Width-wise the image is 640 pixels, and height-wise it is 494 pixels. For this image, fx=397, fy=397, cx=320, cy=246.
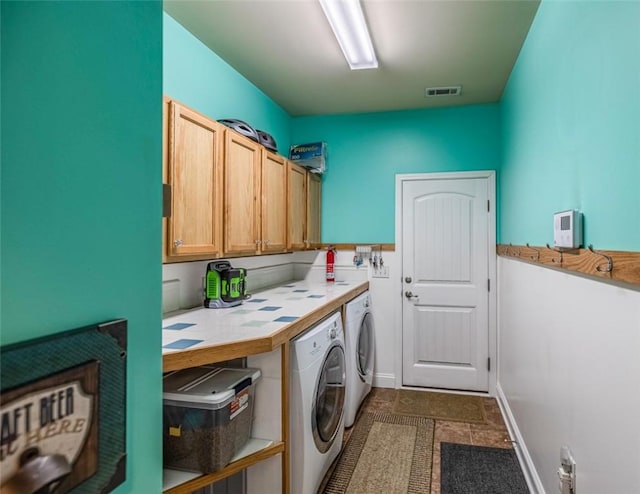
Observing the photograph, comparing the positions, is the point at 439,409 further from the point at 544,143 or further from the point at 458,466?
the point at 544,143

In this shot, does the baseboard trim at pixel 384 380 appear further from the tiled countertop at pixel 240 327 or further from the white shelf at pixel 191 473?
the white shelf at pixel 191 473

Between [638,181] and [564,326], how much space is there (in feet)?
2.61

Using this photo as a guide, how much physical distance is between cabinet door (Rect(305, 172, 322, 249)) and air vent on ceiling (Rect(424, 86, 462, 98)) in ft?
4.01

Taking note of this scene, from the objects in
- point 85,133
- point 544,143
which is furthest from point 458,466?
point 85,133

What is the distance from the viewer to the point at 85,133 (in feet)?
2.01

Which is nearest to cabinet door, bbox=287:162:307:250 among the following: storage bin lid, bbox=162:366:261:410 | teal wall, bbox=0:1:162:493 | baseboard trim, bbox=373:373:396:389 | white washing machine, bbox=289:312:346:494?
white washing machine, bbox=289:312:346:494

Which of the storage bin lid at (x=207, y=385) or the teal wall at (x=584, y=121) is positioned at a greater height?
the teal wall at (x=584, y=121)

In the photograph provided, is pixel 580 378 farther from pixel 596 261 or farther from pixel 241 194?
pixel 241 194

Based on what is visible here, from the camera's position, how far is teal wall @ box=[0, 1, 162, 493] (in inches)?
20.2

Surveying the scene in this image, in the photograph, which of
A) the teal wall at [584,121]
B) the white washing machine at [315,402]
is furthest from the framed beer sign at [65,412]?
the teal wall at [584,121]

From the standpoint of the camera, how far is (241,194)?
7.82 ft

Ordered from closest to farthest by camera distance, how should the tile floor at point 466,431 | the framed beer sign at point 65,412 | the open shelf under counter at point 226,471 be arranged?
the framed beer sign at point 65,412, the open shelf under counter at point 226,471, the tile floor at point 466,431

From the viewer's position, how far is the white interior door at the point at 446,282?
359cm

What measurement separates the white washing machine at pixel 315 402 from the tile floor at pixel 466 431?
64cm
